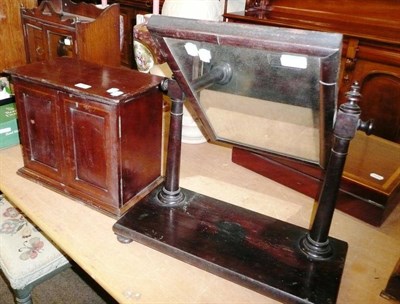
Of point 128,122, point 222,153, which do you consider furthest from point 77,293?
point 128,122

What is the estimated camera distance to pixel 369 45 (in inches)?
60.8

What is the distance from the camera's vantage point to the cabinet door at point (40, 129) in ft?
3.01

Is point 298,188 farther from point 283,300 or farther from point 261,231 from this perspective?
point 283,300

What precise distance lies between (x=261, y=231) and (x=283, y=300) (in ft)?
0.59

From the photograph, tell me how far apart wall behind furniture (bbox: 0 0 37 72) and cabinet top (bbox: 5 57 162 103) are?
0.99m

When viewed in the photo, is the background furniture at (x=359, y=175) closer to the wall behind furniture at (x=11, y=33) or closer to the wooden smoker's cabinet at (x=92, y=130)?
the wooden smoker's cabinet at (x=92, y=130)

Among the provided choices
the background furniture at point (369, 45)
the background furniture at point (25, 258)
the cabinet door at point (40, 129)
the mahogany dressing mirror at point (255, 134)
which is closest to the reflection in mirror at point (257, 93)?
the mahogany dressing mirror at point (255, 134)

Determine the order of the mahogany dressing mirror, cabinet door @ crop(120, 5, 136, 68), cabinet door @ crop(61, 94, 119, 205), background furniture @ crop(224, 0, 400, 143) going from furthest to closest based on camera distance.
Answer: cabinet door @ crop(120, 5, 136, 68) → background furniture @ crop(224, 0, 400, 143) → cabinet door @ crop(61, 94, 119, 205) → the mahogany dressing mirror

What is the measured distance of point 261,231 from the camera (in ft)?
2.72

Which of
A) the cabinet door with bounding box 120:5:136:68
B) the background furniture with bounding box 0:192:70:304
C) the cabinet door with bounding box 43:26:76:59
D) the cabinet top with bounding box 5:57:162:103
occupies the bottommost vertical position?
the background furniture with bounding box 0:192:70:304

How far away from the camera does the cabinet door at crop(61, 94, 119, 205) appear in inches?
32.8

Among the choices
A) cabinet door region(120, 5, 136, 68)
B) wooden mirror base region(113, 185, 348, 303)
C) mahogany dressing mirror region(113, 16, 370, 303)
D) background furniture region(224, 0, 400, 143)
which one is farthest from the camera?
cabinet door region(120, 5, 136, 68)

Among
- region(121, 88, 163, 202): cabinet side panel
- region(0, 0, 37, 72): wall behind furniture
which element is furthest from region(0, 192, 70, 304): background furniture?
region(0, 0, 37, 72): wall behind furniture

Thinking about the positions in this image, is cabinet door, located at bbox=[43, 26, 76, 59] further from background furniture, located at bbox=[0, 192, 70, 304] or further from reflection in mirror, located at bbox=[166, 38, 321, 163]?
reflection in mirror, located at bbox=[166, 38, 321, 163]
